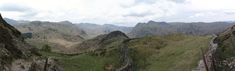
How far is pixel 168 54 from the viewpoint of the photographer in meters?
88.1

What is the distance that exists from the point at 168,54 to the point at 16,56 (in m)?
37.8

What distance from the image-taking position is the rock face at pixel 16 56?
56028 mm

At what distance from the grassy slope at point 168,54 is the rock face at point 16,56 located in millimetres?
23348

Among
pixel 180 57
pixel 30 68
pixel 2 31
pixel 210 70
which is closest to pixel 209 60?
pixel 210 70

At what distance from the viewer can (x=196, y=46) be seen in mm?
86938

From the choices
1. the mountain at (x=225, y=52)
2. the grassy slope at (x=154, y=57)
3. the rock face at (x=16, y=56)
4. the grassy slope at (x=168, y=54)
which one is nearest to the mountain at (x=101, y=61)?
the grassy slope at (x=154, y=57)

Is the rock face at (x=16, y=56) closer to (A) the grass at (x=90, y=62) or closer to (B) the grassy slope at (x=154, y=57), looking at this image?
(A) the grass at (x=90, y=62)

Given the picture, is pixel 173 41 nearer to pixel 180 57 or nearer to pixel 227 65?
pixel 180 57

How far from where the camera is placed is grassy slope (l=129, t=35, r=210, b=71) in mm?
77500

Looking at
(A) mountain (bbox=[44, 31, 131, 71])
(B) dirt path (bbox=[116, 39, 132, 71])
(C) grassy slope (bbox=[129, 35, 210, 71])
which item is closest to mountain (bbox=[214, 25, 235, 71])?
(C) grassy slope (bbox=[129, 35, 210, 71])

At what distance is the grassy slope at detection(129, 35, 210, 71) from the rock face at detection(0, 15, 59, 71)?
23.3 metres

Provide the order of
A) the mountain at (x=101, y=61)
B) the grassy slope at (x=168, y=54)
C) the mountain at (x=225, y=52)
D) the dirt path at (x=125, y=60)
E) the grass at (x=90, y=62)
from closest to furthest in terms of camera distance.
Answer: the mountain at (x=225, y=52) → the grassy slope at (x=168, y=54) → the grass at (x=90, y=62) → the dirt path at (x=125, y=60) → the mountain at (x=101, y=61)

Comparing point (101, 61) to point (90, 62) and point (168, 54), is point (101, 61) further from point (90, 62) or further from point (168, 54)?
point (168, 54)

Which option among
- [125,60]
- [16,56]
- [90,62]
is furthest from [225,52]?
[16,56]
